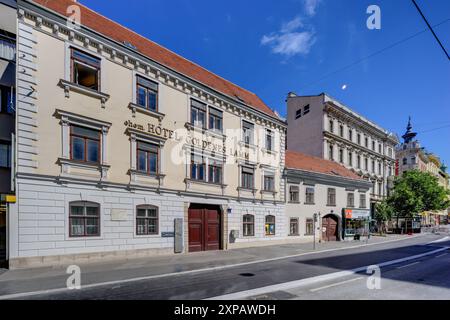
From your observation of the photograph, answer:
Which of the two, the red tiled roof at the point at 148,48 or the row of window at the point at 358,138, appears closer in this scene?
the red tiled roof at the point at 148,48

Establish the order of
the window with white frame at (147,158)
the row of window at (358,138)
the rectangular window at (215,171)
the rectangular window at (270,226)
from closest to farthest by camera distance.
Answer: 1. the window with white frame at (147,158)
2. the rectangular window at (215,171)
3. the rectangular window at (270,226)
4. the row of window at (358,138)

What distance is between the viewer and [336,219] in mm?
29625

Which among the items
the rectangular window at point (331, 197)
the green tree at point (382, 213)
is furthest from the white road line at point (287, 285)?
the green tree at point (382, 213)

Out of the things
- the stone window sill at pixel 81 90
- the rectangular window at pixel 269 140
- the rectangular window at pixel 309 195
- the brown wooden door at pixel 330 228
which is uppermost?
the stone window sill at pixel 81 90

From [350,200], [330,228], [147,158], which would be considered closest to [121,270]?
[147,158]

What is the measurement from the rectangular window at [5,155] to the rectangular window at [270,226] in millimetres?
17146

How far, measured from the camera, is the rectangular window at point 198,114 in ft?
63.1

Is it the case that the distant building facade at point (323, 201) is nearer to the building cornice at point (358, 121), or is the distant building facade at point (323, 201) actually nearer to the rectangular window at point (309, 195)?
the rectangular window at point (309, 195)

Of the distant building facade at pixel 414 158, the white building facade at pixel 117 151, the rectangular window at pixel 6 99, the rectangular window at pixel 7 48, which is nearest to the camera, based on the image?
the white building facade at pixel 117 151

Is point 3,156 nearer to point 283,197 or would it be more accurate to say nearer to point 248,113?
point 248,113

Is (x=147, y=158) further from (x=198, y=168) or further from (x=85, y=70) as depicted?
(x=85, y=70)

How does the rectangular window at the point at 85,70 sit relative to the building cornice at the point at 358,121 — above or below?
below

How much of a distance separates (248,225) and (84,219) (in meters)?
12.0

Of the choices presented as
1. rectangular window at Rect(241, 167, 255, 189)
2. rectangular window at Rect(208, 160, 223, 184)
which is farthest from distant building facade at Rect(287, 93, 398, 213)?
rectangular window at Rect(208, 160, 223, 184)
